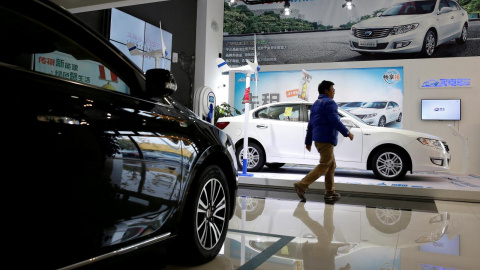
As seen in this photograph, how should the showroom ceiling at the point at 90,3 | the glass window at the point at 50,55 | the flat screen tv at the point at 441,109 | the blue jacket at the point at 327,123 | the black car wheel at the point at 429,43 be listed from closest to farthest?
the glass window at the point at 50,55 < the blue jacket at the point at 327,123 < the showroom ceiling at the point at 90,3 < the flat screen tv at the point at 441,109 < the black car wheel at the point at 429,43

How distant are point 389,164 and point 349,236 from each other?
3.59m

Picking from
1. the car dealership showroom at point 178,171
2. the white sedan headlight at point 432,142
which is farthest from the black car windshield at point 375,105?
the white sedan headlight at point 432,142

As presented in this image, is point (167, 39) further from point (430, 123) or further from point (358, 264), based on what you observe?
point (358, 264)

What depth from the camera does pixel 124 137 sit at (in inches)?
59.6

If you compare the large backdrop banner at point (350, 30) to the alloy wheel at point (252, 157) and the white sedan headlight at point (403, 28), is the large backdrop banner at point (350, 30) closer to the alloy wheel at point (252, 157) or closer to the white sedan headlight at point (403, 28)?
the white sedan headlight at point (403, 28)

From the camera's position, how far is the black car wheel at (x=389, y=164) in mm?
6238

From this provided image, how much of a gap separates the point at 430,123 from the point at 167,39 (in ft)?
22.6

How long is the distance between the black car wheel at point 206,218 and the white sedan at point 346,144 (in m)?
4.37

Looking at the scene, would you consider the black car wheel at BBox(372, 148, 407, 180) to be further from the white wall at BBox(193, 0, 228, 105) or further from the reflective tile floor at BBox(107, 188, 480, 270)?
the white wall at BBox(193, 0, 228, 105)

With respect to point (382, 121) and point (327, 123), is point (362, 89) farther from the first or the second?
point (327, 123)

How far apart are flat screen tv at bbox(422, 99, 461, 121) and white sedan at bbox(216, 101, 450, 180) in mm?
3411

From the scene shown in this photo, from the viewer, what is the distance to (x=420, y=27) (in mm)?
10008

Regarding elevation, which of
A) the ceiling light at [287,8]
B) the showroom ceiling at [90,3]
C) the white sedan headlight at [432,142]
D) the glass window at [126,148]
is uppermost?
the ceiling light at [287,8]

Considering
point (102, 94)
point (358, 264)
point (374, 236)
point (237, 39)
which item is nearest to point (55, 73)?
point (102, 94)
